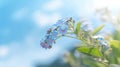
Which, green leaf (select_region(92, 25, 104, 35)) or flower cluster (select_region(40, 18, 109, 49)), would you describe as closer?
flower cluster (select_region(40, 18, 109, 49))

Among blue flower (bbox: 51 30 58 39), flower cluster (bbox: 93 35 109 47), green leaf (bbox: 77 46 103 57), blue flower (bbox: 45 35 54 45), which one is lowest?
green leaf (bbox: 77 46 103 57)

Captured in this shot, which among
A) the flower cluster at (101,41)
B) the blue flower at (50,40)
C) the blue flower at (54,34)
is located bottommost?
the flower cluster at (101,41)

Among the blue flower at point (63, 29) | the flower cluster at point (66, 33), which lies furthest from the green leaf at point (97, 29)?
the blue flower at point (63, 29)

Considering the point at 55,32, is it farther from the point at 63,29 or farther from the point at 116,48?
the point at 116,48

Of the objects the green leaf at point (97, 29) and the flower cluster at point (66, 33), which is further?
the green leaf at point (97, 29)

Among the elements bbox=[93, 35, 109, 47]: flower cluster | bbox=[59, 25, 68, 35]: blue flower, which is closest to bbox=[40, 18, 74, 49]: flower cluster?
bbox=[59, 25, 68, 35]: blue flower

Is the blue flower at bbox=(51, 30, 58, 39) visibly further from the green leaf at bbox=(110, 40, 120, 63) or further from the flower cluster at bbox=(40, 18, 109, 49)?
the green leaf at bbox=(110, 40, 120, 63)

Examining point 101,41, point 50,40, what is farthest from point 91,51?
point 50,40

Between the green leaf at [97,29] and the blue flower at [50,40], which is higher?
the green leaf at [97,29]

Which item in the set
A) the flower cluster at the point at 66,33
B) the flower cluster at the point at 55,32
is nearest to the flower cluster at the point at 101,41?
the flower cluster at the point at 66,33

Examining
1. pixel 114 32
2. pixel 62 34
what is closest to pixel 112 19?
pixel 114 32

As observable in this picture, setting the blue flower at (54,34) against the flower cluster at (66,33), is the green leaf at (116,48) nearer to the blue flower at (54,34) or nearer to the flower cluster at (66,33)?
the flower cluster at (66,33)
